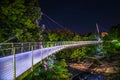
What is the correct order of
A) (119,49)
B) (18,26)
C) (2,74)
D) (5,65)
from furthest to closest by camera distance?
(119,49) → (18,26) → (5,65) → (2,74)

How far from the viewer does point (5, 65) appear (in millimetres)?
10039

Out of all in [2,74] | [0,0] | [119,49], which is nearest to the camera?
[2,74]

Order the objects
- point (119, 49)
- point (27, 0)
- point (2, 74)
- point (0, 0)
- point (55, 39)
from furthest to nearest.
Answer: point (119, 49) < point (55, 39) < point (27, 0) < point (0, 0) < point (2, 74)

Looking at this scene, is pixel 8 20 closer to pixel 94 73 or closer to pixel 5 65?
pixel 5 65

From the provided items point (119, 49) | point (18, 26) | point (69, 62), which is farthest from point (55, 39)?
point (18, 26)

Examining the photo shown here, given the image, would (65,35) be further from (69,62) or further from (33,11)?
(33,11)

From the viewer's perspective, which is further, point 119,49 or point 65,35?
point 65,35

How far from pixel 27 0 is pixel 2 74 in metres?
19.5

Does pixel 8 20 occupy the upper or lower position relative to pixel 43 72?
upper

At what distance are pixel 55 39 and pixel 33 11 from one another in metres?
50.5

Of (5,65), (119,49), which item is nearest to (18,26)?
(5,65)

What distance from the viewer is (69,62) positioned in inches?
2707

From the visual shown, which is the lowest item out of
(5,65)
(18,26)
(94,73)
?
(94,73)

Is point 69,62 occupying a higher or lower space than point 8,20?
lower
